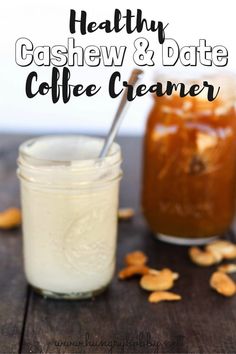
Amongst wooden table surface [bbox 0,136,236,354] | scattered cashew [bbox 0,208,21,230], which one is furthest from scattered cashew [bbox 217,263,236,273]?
scattered cashew [bbox 0,208,21,230]

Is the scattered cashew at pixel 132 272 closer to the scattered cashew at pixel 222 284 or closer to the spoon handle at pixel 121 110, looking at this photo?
the scattered cashew at pixel 222 284

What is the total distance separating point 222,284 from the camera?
2.55ft

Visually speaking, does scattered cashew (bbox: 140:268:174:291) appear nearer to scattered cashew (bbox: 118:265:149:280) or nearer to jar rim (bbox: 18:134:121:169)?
scattered cashew (bbox: 118:265:149:280)

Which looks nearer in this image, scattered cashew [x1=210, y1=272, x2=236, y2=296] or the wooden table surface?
the wooden table surface

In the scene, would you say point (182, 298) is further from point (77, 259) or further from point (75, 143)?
point (75, 143)

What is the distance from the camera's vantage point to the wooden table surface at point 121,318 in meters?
0.64

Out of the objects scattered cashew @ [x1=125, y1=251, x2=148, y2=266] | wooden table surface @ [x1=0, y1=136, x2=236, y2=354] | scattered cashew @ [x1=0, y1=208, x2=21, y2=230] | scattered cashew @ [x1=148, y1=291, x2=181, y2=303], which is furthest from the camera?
scattered cashew @ [x1=0, y1=208, x2=21, y2=230]

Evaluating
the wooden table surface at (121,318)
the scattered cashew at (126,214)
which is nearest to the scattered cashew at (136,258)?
the wooden table surface at (121,318)

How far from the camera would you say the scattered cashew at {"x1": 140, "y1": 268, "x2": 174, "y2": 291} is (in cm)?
77

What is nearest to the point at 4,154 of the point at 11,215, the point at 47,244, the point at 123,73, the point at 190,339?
the point at 11,215

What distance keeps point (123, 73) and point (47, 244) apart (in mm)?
1035

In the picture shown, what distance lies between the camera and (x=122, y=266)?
0.85 m

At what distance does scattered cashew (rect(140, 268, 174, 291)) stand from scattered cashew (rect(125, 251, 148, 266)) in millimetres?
52

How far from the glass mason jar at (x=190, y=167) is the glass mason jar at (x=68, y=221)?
0.17 meters
